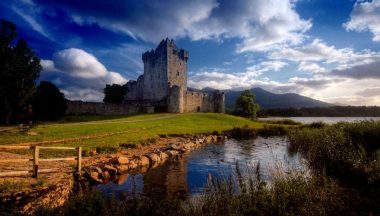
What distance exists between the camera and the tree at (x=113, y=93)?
84812 mm

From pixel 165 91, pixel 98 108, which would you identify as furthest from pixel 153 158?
pixel 165 91

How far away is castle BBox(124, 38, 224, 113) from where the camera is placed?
7525cm

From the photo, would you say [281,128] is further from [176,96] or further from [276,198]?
[276,198]

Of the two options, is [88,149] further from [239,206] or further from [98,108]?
[98,108]

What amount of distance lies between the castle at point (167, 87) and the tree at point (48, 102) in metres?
26.0

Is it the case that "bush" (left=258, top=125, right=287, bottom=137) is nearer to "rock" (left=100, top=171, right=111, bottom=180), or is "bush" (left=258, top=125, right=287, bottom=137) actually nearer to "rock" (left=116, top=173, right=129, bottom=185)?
"rock" (left=116, top=173, right=129, bottom=185)

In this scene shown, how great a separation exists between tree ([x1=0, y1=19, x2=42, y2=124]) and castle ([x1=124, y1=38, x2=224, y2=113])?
3625 cm

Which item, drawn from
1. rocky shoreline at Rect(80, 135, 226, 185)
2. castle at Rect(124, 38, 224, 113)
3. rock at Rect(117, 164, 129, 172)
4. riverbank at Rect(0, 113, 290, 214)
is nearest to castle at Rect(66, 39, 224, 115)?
castle at Rect(124, 38, 224, 113)

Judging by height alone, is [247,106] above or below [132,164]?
above

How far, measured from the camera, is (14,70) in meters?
36.6

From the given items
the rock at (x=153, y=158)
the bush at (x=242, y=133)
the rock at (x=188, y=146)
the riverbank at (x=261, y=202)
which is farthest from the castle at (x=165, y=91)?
the riverbank at (x=261, y=202)

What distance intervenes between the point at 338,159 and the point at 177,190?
8.37m

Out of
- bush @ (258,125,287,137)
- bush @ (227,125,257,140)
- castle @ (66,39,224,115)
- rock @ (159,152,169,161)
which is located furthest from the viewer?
castle @ (66,39,224,115)

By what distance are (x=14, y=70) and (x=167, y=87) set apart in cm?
4657
